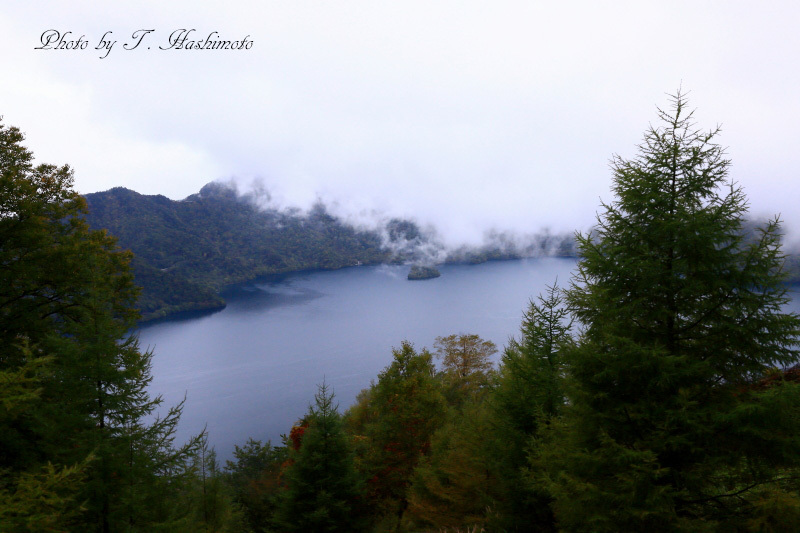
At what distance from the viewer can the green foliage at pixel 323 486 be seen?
13438 mm

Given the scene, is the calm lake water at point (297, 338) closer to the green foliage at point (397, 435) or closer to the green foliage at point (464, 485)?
the green foliage at point (397, 435)

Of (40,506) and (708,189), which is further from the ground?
(708,189)

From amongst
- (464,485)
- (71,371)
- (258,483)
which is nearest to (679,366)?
(464,485)

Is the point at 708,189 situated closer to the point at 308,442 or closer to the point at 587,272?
the point at 587,272

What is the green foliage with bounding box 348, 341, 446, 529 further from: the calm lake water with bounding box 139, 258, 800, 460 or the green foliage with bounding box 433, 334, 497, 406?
the green foliage with bounding box 433, 334, 497, 406

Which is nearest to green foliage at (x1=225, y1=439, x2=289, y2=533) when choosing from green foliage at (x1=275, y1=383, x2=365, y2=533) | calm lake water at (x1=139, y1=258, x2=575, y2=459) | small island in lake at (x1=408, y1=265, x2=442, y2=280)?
green foliage at (x1=275, y1=383, x2=365, y2=533)

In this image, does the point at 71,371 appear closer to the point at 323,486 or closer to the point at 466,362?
the point at 323,486

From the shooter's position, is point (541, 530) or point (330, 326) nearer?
point (541, 530)

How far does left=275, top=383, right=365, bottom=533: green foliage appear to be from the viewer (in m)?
13.4

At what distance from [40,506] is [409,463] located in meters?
14.8

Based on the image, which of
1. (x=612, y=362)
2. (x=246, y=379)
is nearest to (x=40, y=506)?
(x=612, y=362)

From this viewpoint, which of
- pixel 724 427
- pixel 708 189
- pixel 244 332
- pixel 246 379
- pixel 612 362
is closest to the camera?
pixel 724 427

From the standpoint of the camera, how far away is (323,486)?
13906 mm

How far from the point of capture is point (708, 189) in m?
6.73
